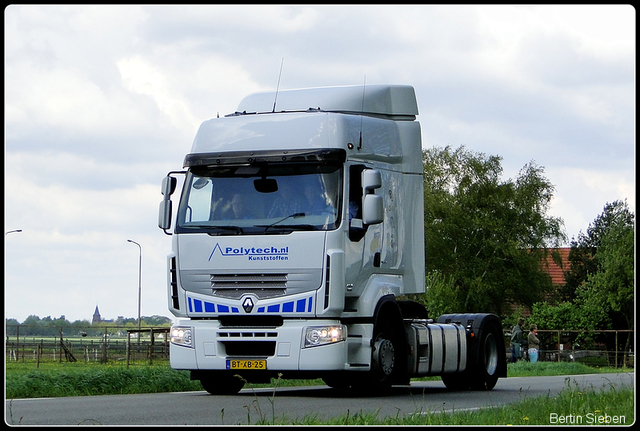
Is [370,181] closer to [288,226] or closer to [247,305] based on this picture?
[288,226]

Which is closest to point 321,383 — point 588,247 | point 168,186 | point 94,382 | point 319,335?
point 94,382

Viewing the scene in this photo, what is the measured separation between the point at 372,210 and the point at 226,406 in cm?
317

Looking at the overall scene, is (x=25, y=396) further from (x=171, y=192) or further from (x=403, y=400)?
(x=403, y=400)

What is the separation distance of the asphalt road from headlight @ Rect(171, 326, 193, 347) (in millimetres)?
717

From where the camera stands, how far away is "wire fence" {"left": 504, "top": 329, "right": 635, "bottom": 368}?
145 ft

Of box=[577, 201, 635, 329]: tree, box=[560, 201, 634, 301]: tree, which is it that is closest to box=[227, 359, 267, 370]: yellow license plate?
box=[577, 201, 635, 329]: tree

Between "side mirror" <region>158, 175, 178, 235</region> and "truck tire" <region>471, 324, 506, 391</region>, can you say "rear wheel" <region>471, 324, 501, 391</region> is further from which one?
"side mirror" <region>158, 175, 178, 235</region>

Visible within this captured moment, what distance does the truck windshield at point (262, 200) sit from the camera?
44.3 ft

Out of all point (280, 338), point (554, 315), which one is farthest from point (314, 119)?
point (554, 315)

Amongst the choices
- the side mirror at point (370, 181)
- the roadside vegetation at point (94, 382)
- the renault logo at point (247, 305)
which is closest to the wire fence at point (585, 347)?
the roadside vegetation at point (94, 382)

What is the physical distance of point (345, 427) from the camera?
8.33m

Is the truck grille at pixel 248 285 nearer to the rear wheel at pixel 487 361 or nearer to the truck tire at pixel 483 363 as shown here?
the truck tire at pixel 483 363

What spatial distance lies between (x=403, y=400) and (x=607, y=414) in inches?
152

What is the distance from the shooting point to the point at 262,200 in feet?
44.8
